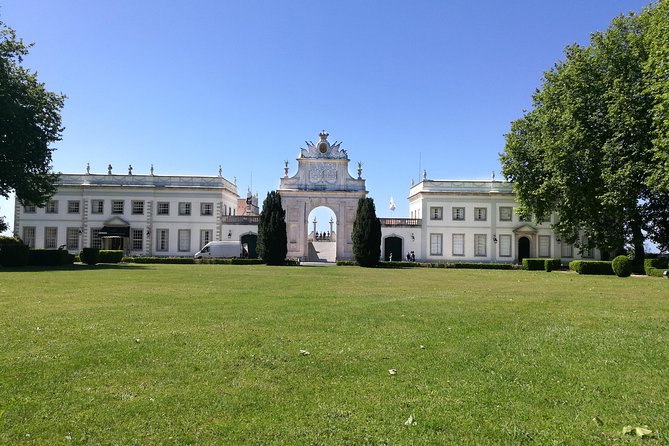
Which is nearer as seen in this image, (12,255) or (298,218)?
(12,255)

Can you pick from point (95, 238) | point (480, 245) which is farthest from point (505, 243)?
point (95, 238)

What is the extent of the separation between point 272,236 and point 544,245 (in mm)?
27489

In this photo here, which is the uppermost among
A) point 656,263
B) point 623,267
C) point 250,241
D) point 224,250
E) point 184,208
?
point 184,208

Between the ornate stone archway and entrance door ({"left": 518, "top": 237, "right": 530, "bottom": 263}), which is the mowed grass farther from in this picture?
entrance door ({"left": 518, "top": 237, "right": 530, "bottom": 263})

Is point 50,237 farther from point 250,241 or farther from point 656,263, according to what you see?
point 656,263

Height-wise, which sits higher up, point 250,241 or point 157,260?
point 250,241

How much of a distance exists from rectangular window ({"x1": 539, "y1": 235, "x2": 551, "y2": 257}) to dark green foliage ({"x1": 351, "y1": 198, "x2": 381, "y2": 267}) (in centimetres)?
1891

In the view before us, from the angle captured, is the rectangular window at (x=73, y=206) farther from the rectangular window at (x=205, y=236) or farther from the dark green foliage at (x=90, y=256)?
the dark green foliage at (x=90, y=256)

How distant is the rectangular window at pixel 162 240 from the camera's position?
52.5 meters

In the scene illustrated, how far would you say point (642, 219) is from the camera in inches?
1310

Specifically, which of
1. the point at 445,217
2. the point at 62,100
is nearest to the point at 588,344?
the point at 62,100

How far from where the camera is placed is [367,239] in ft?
139

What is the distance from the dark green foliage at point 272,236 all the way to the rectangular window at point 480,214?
20.5 metres

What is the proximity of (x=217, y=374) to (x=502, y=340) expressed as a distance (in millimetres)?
4610
